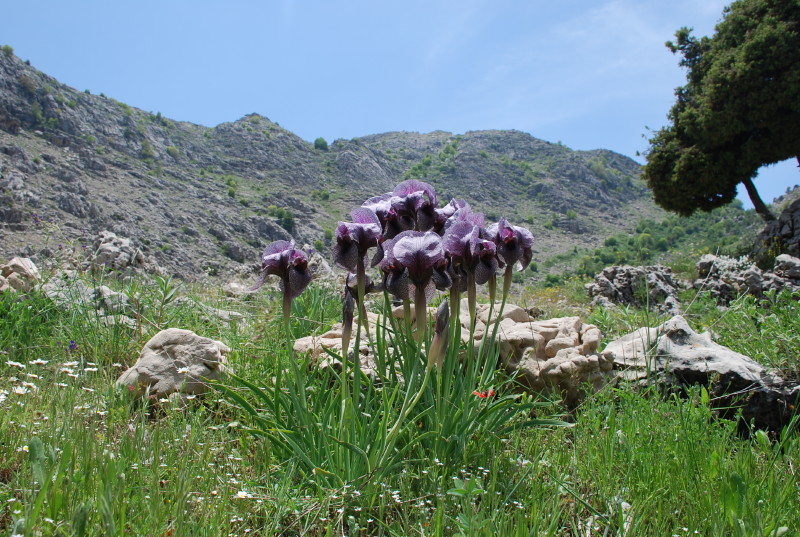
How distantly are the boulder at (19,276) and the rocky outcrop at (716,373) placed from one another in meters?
5.37

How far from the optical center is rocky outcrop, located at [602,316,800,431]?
2.86 m

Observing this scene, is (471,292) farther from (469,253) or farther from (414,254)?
(414,254)

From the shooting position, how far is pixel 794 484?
1731mm

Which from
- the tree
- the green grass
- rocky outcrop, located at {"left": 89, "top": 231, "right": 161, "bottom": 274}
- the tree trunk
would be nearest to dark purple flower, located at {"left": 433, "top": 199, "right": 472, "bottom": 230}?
the green grass

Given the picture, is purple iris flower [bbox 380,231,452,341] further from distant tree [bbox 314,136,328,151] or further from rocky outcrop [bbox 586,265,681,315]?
distant tree [bbox 314,136,328,151]

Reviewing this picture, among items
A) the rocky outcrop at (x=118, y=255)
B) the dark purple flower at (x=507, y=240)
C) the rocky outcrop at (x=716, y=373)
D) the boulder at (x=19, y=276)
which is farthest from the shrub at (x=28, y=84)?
the rocky outcrop at (x=716, y=373)

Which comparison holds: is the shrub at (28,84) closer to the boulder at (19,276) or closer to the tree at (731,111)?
the boulder at (19,276)

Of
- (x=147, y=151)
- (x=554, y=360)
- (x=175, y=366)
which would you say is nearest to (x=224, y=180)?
(x=147, y=151)

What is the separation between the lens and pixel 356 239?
185 centimetres

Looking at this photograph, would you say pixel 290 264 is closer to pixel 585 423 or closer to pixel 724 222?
pixel 585 423

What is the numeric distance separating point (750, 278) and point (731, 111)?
12292mm

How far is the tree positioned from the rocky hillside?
15821 millimetres

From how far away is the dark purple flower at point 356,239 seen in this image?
6.07ft

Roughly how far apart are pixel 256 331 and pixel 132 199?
1652 inches
